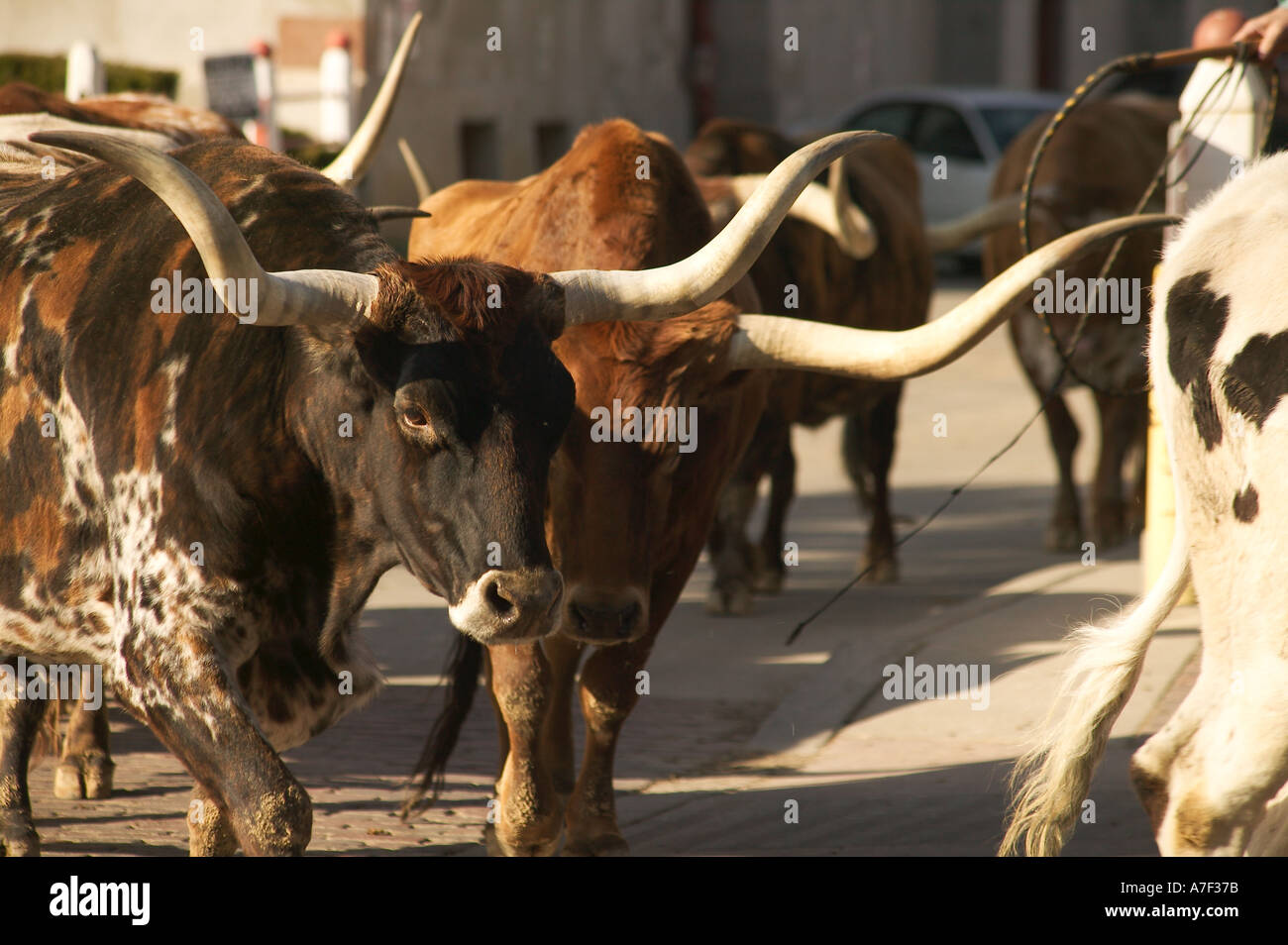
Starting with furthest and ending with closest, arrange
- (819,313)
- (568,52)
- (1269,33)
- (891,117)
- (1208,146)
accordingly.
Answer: (891,117) → (568,52) → (819,313) → (1208,146) → (1269,33)

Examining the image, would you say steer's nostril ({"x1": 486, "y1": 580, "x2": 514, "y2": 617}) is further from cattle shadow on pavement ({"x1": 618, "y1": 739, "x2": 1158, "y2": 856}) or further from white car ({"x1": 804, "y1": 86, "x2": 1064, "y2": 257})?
white car ({"x1": 804, "y1": 86, "x2": 1064, "y2": 257})

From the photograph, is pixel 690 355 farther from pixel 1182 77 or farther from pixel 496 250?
pixel 1182 77

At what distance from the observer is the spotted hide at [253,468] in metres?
3.59

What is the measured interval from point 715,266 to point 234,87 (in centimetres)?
781

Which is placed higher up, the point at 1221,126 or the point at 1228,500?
the point at 1221,126

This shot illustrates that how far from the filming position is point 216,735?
11.6 ft

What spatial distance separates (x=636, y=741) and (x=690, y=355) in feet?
6.05

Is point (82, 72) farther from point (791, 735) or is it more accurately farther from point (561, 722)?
point (561, 722)

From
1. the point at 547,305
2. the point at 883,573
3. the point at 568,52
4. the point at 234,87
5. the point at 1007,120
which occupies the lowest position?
the point at 883,573

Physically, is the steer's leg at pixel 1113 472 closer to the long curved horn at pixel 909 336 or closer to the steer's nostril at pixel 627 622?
the long curved horn at pixel 909 336

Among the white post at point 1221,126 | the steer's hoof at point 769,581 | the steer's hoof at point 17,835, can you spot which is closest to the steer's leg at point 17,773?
the steer's hoof at point 17,835

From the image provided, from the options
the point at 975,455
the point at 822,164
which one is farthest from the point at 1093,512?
the point at 822,164

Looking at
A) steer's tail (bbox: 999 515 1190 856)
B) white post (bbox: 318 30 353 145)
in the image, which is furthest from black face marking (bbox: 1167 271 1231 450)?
white post (bbox: 318 30 353 145)

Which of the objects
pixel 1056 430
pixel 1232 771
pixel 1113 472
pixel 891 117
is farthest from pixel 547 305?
pixel 891 117
